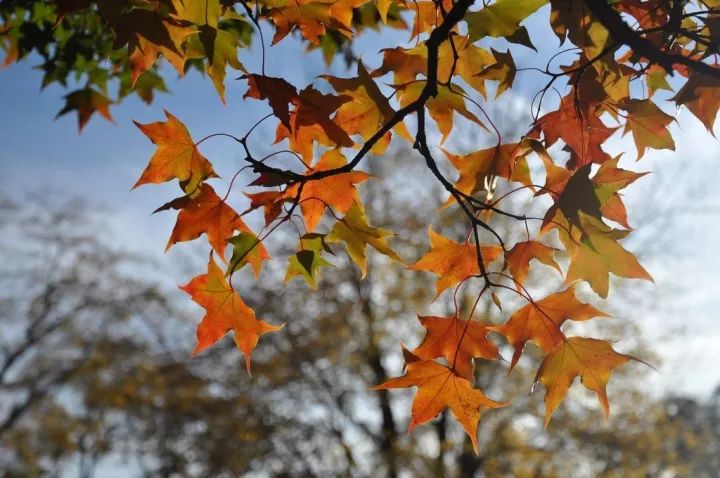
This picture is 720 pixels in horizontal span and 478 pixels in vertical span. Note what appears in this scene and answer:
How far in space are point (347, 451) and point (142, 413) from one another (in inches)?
184

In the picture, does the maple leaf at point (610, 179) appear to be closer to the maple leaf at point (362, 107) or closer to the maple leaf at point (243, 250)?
the maple leaf at point (362, 107)

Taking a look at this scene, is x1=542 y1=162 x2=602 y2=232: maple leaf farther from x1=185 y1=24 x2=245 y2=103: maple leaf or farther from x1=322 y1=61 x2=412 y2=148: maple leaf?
x1=185 y1=24 x2=245 y2=103: maple leaf

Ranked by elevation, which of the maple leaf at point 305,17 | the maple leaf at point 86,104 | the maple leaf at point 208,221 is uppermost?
the maple leaf at point 86,104

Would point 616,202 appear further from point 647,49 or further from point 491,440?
point 491,440

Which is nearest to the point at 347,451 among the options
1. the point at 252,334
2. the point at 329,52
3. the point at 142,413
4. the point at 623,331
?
the point at 623,331

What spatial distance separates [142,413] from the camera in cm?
1037

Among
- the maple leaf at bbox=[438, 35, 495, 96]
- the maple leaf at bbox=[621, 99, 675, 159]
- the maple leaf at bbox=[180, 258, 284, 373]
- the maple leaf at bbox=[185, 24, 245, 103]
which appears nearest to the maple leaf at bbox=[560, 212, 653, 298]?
the maple leaf at bbox=[621, 99, 675, 159]

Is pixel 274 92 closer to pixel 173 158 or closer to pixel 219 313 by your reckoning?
pixel 173 158

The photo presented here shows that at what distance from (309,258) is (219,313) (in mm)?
193

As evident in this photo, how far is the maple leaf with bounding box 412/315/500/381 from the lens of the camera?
1052 mm

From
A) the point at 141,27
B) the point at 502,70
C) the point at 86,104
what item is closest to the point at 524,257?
the point at 502,70

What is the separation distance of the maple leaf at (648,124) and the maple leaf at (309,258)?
61cm

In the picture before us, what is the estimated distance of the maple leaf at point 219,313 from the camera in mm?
1089

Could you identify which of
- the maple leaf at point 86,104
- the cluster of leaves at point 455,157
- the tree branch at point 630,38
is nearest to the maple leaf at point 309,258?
the cluster of leaves at point 455,157
